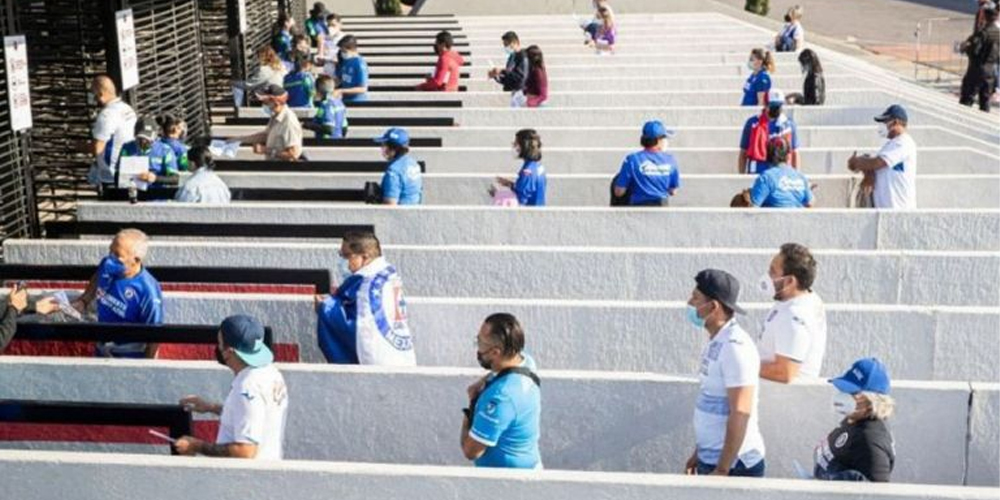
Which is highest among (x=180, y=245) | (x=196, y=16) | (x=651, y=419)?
(x=196, y=16)

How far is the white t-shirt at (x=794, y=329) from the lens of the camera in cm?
677

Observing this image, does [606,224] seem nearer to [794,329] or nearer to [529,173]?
[529,173]

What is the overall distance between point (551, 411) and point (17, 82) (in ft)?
20.3

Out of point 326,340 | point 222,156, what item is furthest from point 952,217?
point 222,156

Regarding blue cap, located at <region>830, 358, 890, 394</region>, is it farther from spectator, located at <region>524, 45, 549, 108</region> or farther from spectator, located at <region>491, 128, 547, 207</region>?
spectator, located at <region>524, 45, 549, 108</region>

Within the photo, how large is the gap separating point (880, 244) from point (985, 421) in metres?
3.86

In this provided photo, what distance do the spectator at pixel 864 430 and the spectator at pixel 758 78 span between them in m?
9.52

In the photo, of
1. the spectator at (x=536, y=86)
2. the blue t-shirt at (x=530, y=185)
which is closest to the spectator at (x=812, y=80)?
the spectator at (x=536, y=86)

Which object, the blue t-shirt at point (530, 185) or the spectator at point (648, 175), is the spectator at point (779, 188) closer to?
the spectator at point (648, 175)

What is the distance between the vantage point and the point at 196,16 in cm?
1766

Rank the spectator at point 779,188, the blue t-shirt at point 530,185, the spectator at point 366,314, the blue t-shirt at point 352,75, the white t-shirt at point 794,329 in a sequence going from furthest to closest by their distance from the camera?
the blue t-shirt at point 352,75
the blue t-shirt at point 530,185
the spectator at point 779,188
the spectator at point 366,314
the white t-shirt at point 794,329

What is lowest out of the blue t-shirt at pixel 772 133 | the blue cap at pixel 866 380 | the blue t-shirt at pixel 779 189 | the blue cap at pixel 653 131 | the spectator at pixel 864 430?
the spectator at pixel 864 430

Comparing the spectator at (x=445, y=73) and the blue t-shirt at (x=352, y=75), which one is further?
the spectator at (x=445, y=73)

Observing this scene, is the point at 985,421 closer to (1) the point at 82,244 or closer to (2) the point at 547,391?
(2) the point at 547,391
